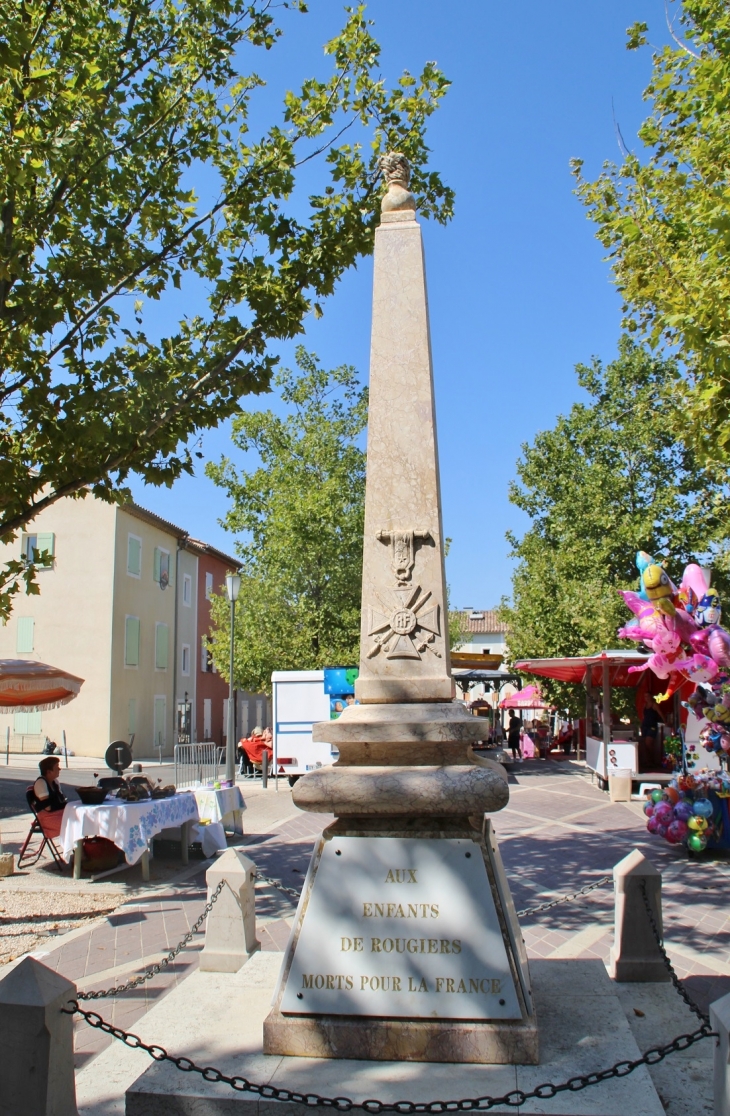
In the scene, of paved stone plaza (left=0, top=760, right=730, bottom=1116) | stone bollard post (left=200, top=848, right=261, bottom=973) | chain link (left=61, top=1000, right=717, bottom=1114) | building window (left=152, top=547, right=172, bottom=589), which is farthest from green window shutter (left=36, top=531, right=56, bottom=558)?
chain link (left=61, top=1000, right=717, bottom=1114)

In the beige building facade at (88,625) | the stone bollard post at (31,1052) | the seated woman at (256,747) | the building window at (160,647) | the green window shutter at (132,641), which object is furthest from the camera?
the building window at (160,647)

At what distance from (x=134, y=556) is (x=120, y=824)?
21.9 metres

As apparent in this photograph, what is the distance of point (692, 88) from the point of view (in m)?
9.09

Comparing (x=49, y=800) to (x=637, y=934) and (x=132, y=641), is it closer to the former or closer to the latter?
(x=637, y=934)

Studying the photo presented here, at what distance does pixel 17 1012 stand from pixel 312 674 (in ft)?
51.2

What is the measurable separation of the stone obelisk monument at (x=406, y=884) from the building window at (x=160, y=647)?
29335 millimetres

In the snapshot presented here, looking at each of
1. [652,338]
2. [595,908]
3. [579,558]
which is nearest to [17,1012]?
[595,908]

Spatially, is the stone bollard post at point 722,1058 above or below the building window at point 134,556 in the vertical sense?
below

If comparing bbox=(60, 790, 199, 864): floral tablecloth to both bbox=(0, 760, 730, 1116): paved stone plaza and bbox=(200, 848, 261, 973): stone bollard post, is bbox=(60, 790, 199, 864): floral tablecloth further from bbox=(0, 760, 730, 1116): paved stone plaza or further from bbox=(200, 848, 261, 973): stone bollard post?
bbox=(200, 848, 261, 973): stone bollard post

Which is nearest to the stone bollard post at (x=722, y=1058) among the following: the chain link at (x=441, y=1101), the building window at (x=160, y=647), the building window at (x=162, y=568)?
the chain link at (x=441, y=1101)

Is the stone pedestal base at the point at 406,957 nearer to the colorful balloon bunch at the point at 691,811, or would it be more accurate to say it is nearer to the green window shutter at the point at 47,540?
the colorful balloon bunch at the point at 691,811

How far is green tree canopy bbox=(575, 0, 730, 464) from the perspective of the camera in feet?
23.0

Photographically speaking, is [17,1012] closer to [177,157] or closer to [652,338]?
[177,157]

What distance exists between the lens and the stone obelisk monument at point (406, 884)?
3.35 meters
